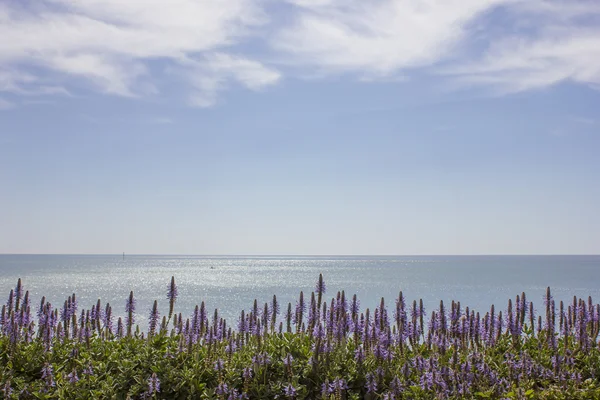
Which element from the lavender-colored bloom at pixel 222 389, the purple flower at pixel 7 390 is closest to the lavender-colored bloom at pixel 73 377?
the purple flower at pixel 7 390

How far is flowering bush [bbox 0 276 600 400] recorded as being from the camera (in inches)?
479

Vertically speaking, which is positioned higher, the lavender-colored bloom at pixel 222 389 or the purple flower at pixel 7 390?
the lavender-colored bloom at pixel 222 389

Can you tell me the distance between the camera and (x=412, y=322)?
15.3 metres

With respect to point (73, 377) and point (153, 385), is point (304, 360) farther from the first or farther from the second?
point (73, 377)

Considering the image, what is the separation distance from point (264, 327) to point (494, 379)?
20.3 feet

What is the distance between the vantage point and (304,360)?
13.1 meters

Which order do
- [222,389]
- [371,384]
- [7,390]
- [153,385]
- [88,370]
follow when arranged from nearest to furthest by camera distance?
[222,389]
[153,385]
[7,390]
[371,384]
[88,370]

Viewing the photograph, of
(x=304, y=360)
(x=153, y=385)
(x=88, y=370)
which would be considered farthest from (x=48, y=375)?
(x=304, y=360)

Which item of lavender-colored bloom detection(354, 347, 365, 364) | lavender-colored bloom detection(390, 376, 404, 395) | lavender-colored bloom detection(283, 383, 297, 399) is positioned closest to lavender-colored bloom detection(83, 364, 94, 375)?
lavender-colored bloom detection(283, 383, 297, 399)

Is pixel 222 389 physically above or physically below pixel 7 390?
above

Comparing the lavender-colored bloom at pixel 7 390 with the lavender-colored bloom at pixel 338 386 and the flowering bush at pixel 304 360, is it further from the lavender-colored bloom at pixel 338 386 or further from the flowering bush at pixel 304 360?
the lavender-colored bloom at pixel 338 386

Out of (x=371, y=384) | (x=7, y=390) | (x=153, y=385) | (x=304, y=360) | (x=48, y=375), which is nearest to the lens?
(x=153, y=385)

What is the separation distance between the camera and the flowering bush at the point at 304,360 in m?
12.2

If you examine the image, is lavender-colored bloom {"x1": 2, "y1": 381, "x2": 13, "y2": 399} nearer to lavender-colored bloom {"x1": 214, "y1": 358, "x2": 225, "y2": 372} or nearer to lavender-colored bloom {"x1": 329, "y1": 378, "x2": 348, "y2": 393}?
lavender-colored bloom {"x1": 214, "y1": 358, "x2": 225, "y2": 372}
